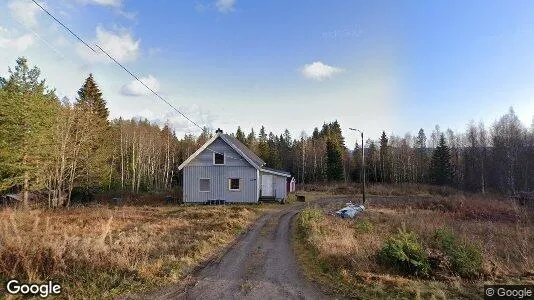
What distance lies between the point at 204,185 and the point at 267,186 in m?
6.99

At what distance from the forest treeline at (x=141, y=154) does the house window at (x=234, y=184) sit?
538 inches

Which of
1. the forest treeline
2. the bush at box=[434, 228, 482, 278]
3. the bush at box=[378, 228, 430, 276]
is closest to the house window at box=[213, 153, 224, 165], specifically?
the forest treeline

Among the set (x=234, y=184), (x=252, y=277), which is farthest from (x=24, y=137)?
(x=252, y=277)

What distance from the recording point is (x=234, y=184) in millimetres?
33562

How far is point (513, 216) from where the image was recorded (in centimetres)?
2966

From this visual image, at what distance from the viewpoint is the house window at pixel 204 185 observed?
110 feet

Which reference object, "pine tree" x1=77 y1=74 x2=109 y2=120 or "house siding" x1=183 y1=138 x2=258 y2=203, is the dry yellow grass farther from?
"pine tree" x1=77 y1=74 x2=109 y2=120

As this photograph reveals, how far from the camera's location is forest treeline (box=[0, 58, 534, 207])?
90.7 ft

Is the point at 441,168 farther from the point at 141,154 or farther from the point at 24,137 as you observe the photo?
the point at 24,137

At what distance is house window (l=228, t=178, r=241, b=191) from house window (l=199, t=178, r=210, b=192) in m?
1.95

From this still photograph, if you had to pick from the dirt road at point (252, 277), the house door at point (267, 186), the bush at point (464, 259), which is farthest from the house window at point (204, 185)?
the bush at point (464, 259)

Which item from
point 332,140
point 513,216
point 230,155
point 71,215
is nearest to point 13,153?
point 71,215

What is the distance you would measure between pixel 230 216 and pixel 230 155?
36.6 ft

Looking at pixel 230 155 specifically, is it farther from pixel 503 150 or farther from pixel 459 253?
pixel 503 150
